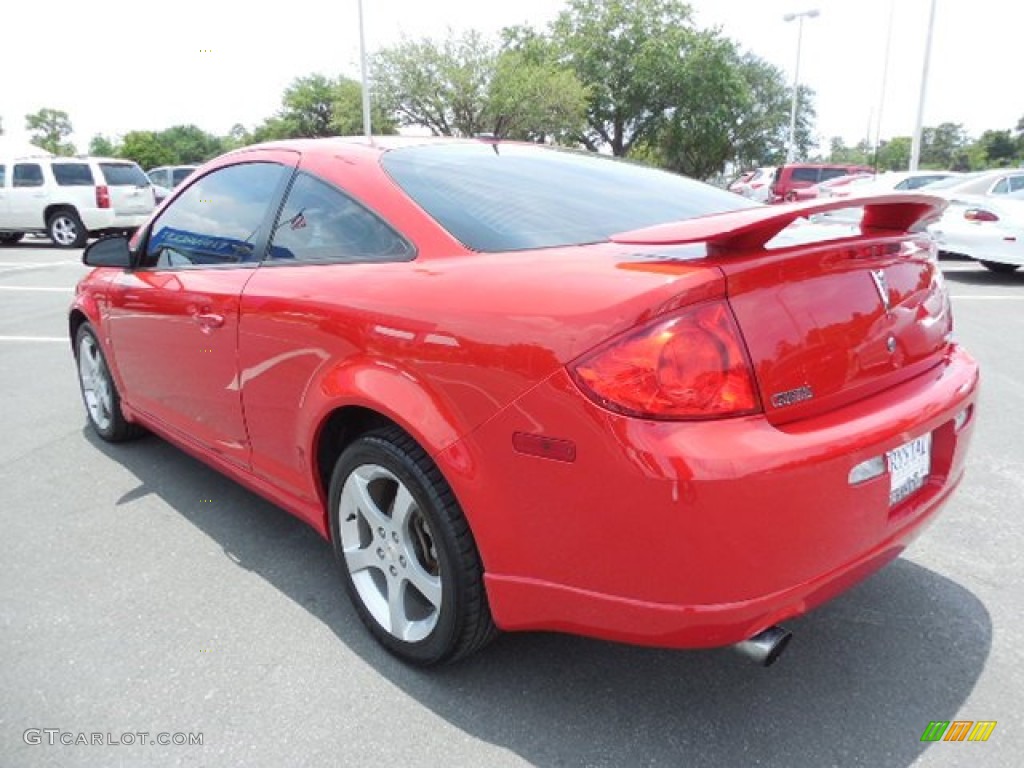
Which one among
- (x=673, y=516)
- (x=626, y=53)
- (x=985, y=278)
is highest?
(x=626, y=53)

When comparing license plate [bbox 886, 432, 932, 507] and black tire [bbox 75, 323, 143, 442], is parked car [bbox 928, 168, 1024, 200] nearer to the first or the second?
license plate [bbox 886, 432, 932, 507]

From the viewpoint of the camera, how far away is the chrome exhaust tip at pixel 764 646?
184 centimetres

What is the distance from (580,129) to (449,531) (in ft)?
126

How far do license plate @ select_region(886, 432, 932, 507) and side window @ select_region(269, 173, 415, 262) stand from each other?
54.7 inches

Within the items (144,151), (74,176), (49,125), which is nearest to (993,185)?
(74,176)

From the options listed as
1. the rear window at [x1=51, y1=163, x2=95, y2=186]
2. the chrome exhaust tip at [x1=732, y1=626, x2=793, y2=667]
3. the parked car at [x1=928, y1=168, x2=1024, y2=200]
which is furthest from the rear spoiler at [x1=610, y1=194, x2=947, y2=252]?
the rear window at [x1=51, y1=163, x2=95, y2=186]

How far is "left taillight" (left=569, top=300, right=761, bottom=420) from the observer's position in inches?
66.6

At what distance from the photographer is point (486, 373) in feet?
Result: 6.20

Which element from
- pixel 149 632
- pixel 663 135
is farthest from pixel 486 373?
pixel 663 135

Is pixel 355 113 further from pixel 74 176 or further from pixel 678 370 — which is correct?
pixel 678 370

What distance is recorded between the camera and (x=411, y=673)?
7.66 feet

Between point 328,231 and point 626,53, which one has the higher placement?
point 626,53

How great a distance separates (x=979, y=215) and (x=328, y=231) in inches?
415

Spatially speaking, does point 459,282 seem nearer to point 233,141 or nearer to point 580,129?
point 580,129
